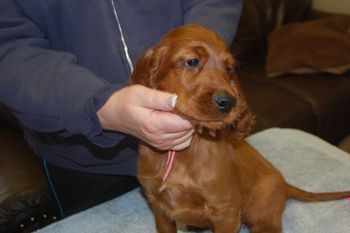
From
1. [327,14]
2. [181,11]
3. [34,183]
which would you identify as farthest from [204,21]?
[327,14]

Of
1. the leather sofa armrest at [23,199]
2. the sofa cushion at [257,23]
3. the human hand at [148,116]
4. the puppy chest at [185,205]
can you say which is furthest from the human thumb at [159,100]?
the sofa cushion at [257,23]

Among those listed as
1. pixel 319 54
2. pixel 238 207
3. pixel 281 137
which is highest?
pixel 238 207

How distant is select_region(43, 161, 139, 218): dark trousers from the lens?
50.3 inches

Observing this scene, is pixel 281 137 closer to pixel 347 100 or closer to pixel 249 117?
pixel 249 117

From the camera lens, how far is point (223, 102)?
744 mm

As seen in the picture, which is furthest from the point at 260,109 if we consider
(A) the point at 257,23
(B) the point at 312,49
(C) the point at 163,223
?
(C) the point at 163,223

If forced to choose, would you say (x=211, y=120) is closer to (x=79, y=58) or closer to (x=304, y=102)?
(x=79, y=58)

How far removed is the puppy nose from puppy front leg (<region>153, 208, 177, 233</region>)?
38 centimetres

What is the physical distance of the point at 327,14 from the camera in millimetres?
3107

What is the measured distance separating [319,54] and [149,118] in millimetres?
2083

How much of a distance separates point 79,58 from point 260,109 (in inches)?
55.0

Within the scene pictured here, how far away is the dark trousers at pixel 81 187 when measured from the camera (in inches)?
50.3

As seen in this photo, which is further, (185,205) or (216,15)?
(216,15)

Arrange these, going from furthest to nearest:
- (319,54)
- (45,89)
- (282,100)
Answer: (319,54)
(282,100)
(45,89)
